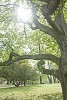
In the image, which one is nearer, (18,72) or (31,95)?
(31,95)

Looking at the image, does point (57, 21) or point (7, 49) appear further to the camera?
point (7, 49)

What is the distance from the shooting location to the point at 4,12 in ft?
62.2

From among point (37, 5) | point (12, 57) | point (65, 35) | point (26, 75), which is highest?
point (37, 5)

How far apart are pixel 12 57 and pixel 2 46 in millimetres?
2919

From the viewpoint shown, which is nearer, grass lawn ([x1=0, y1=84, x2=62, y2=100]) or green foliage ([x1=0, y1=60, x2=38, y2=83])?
grass lawn ([x1=0, y1=84, x2=62, y2=100])

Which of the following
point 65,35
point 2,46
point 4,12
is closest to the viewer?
point 65,35

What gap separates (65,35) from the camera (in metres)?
15.4

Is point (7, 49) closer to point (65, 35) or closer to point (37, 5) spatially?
point (65, 35)

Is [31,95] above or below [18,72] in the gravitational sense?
above

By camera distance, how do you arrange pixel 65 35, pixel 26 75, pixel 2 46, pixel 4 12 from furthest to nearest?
pixel 26 75, pixel 2 46, pixel 4 12, pixel 65 35

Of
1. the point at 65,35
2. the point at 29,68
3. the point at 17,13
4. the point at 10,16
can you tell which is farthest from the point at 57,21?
the point at 29,68

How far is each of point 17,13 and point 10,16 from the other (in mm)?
1545

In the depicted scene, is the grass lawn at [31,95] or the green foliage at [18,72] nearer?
the grass lawn at [31,95]

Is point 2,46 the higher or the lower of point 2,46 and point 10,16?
the lower
